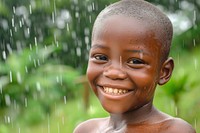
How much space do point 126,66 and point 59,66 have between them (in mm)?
5143

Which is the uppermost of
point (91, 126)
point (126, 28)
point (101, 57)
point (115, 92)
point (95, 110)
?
point (126, 28)

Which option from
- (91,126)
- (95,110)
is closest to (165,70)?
(91,126)

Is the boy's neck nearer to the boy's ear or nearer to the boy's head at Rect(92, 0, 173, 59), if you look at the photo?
the boy's ear

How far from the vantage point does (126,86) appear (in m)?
2.11

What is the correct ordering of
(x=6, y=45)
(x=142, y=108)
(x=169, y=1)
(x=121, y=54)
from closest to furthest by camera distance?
(x=121, y=54) → (x=142, y=108) → (x=169, y=1) → (x=6, y=45)

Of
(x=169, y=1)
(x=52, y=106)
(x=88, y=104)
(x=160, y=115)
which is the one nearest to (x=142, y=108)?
(x=160, y=115)

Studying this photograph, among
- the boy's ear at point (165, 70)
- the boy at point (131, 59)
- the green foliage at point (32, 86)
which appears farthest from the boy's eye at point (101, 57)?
the green foliage at point (32, 86)

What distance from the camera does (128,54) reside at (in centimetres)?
211

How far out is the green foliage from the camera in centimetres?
656

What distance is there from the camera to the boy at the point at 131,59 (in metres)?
2.11

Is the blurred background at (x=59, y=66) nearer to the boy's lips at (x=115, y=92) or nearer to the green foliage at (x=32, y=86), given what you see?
the green foliage at (x=32, y=86)

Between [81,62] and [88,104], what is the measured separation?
87.8 inches

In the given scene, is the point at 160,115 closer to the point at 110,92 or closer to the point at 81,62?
the point at 110,92

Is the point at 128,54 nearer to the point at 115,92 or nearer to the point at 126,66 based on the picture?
the point at 126,66
